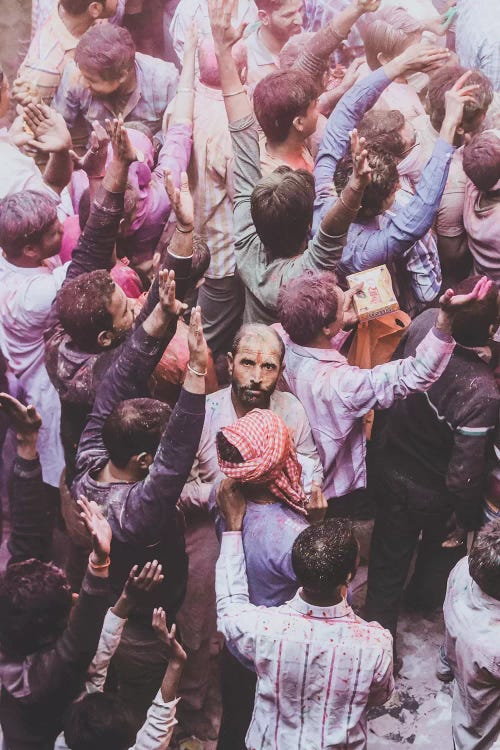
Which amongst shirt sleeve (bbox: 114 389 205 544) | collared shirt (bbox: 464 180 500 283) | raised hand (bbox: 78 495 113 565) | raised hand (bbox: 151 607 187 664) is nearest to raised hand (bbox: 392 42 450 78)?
collared shirt (bbox: 464 180 500 283)

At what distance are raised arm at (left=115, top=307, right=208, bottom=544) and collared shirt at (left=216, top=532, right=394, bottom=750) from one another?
18.0 inches

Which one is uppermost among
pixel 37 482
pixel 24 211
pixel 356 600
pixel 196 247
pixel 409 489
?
pixel 24 211

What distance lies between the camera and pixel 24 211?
382cm

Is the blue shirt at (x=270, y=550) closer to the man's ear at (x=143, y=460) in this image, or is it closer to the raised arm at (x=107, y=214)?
the man's ear at (x=143, y=460)

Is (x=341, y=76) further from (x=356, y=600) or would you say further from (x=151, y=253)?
(x=356, y=600)

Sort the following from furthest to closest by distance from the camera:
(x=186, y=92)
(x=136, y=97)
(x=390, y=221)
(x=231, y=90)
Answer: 1. (x=136, y=97)
2. (x=186, y=92)
3. (x=231, y=90)
4. (x=390, y=221)

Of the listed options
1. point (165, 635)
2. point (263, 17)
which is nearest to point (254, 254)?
point (165, 635)

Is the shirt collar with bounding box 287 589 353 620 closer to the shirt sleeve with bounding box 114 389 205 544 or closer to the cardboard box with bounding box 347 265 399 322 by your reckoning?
the shirt sleeve with bounding box 114 389 205 544

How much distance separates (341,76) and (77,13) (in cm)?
164

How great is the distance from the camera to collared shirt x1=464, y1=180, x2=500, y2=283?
4.23 meters

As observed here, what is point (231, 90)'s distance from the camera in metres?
4.19

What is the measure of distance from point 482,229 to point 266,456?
1.95 m

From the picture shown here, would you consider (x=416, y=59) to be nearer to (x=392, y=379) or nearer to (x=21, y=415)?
(x=392, y=379)

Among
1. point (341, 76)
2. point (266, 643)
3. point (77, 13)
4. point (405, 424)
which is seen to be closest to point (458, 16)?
point (341, 76)
